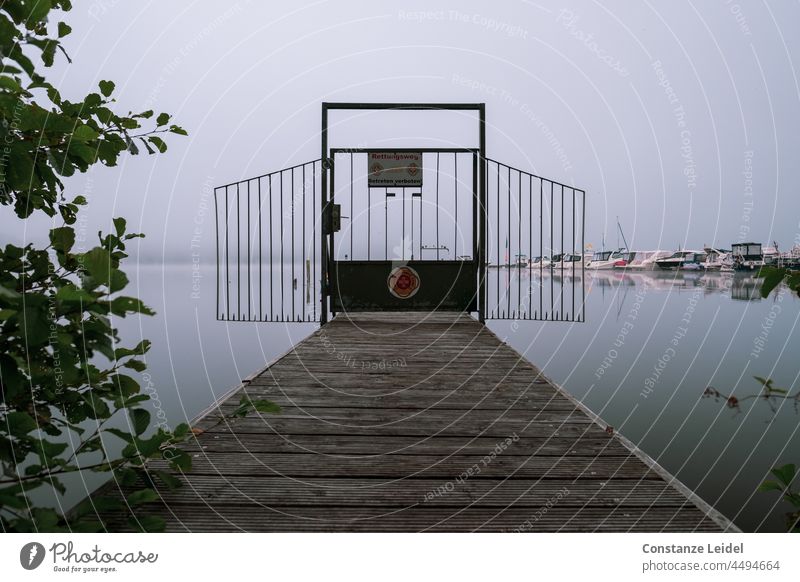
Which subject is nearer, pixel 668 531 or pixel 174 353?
pixel 668 531

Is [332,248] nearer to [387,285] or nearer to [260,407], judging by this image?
[387,285]

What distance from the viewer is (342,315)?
6449mm

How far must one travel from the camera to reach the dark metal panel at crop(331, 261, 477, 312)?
19.9 feet

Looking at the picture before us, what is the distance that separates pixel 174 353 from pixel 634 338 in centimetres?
860

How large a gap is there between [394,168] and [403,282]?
59.7 inches

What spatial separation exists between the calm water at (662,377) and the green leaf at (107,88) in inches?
18.6

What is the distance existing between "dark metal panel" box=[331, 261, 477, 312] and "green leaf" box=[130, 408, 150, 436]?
4.90m

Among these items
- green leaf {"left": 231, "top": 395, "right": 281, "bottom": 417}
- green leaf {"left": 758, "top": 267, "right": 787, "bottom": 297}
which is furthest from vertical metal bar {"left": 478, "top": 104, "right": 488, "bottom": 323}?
green leaf {"left": 758, "top": 267, "right": 787, "bottom": 297}

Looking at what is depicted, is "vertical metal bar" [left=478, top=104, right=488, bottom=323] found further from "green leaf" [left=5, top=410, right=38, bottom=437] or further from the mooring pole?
"green leaf" [left=5, top=410, right=38, bottom=437]

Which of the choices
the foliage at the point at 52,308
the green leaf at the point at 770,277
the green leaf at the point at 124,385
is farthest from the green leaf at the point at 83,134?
the green leaf at the point at 770,277

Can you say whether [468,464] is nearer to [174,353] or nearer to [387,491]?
[387,491]

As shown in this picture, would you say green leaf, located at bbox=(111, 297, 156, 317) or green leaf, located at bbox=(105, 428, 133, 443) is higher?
green leaf, located at bbox=(111, 297, 156, 317)

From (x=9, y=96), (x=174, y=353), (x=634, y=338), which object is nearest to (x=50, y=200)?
(x=9, y=96)

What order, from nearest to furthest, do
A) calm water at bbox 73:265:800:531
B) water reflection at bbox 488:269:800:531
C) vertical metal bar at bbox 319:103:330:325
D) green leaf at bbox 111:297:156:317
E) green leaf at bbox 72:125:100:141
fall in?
1. green leaf at bbox 111:297:156:317
2. green leaf at bbox 72:125:100:141
3. water reflection at bbox 488:269:800:531
4. calm water at bbox 73:265:800:531
5. vertical metal bar at bbox 319:103:330:325
